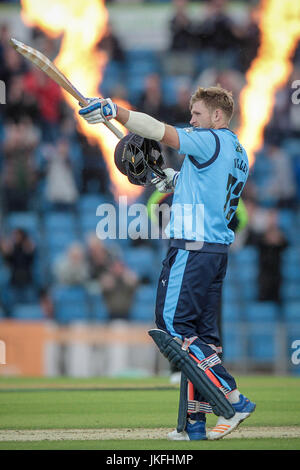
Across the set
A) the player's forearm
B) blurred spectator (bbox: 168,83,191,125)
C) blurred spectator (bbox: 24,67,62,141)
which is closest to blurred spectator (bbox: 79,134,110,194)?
blurred spectator (bbox: 24,67,62,141)

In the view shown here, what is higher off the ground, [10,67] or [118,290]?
[10,67]

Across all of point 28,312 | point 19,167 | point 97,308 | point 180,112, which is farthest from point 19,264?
point 180,112

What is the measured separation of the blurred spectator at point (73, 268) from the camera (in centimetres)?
1564

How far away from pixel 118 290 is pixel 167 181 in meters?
8.02

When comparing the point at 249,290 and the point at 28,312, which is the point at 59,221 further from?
the point at 249,290

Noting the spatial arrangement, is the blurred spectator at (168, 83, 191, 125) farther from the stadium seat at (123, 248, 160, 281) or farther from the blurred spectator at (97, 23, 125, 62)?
the blurred spectator at (97, 23, 125, 62)

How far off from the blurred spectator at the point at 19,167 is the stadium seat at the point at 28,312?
212 cm

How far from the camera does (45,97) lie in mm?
17594

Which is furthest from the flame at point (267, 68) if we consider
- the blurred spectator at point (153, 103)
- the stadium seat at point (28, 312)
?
the stadium seat at point (28, 312)

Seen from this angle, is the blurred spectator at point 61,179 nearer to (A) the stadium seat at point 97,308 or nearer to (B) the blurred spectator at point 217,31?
(A) the stadium seat at point 97,308

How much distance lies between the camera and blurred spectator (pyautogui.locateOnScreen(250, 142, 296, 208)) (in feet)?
55.5

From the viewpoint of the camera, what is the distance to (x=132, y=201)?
55.4ft

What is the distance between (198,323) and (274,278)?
9063 millimetres

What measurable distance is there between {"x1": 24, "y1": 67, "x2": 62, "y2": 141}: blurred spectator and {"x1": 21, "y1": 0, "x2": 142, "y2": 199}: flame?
53cm
